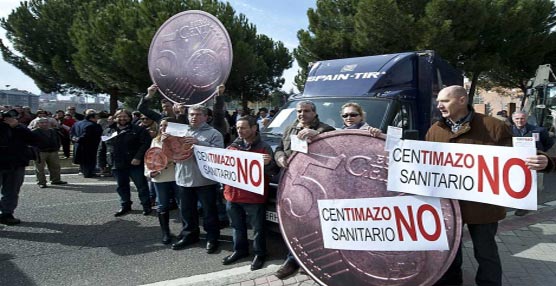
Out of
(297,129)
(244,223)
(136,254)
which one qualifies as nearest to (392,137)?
(297,129)

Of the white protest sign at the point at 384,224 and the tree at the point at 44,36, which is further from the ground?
the tree at the point at 44,36

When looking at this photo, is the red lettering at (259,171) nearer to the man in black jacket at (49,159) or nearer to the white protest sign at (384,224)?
the white protest sign at (384,224)

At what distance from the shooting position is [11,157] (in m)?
5.50

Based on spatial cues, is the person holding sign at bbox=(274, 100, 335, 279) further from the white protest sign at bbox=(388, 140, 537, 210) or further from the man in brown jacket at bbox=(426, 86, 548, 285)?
the man in brown jacket at bbox=(426, 86, 548, 285)

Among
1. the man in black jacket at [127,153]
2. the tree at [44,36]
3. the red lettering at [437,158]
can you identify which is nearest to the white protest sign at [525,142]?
the red lettering at [437,158]

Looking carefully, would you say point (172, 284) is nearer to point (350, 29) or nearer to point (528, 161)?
point (528, 161)

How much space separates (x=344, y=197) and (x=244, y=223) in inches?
66.6

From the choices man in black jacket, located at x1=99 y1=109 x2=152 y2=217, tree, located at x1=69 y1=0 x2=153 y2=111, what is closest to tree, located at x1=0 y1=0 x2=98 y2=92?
tree, located at x1=69 y1=0 x2=153 y2=111

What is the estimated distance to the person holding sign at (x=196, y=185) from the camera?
4316mm

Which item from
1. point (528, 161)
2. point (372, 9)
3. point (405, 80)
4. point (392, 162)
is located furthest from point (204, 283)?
point (372, 9)

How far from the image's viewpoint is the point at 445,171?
8.22 ft

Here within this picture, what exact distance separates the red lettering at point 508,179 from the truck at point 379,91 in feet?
7.51

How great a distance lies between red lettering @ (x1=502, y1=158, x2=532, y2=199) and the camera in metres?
2.29

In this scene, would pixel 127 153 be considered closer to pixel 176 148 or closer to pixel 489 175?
pixel 176 148
